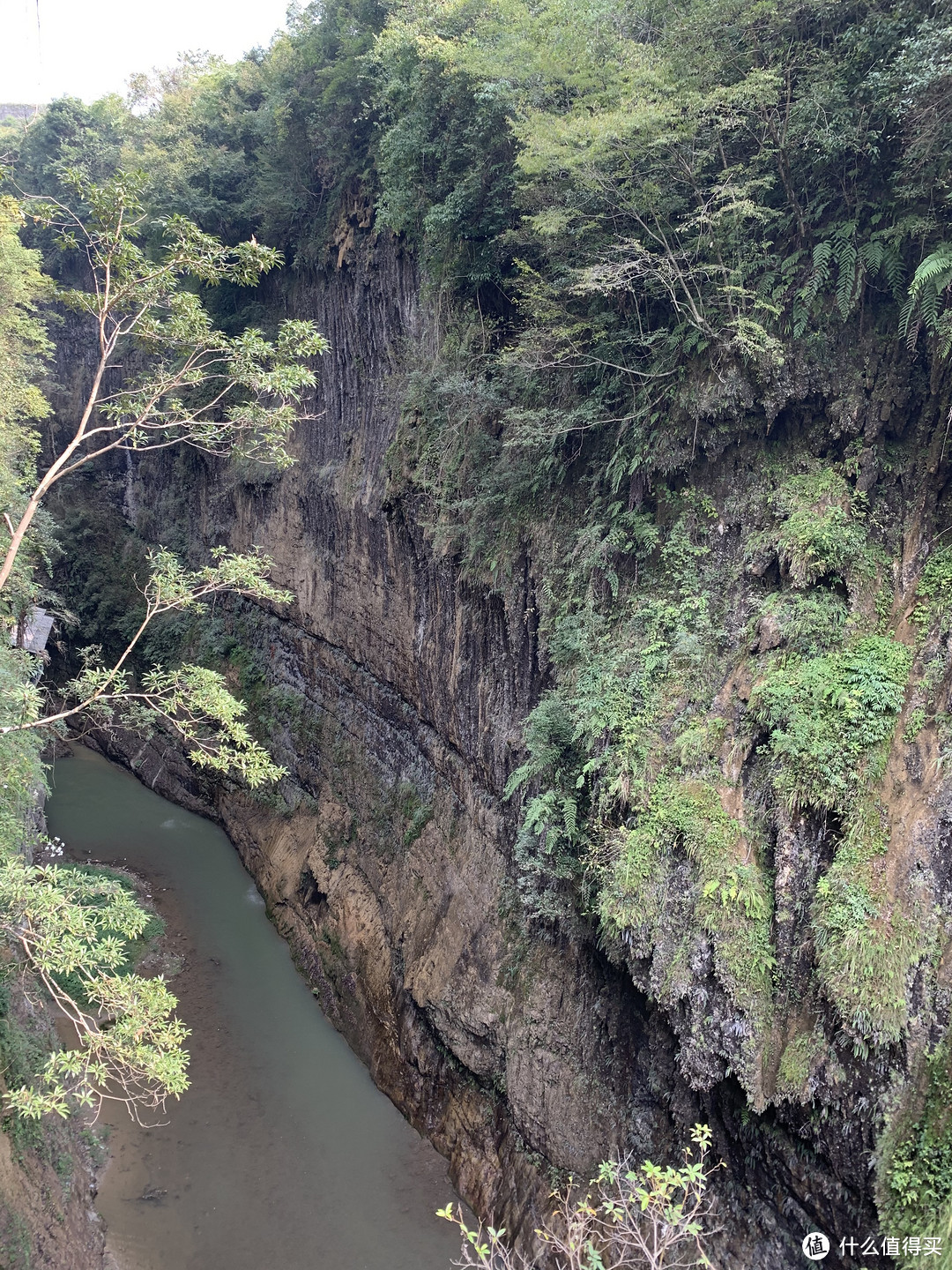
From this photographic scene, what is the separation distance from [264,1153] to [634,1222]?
7954 millimetres

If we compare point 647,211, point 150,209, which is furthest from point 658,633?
point 150,209

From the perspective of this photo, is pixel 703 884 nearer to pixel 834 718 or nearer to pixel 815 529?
pixel 834 718

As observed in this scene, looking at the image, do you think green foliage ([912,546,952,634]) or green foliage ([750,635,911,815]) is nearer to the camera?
green foliage ([750,635,911,815])

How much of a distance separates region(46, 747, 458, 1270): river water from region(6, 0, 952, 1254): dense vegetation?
193 inches

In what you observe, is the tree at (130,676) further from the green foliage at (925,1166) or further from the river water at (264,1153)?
the green foliage at (925,1166)

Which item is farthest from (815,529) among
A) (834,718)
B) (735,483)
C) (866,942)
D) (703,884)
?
(866,942)

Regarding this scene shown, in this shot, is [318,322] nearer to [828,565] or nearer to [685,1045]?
A: [828,565]

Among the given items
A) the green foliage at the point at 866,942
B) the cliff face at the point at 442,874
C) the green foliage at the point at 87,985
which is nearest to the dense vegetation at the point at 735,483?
the green foliage at the point at 866,942

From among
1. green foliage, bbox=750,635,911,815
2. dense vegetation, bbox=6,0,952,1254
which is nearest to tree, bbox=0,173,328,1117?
dense vegetation, bbox=6,0,952,1254

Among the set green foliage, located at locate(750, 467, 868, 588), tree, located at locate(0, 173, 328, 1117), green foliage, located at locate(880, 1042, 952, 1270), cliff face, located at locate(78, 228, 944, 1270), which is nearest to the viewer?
green foliage, located at locate(880, 1042, 952, 1270)
